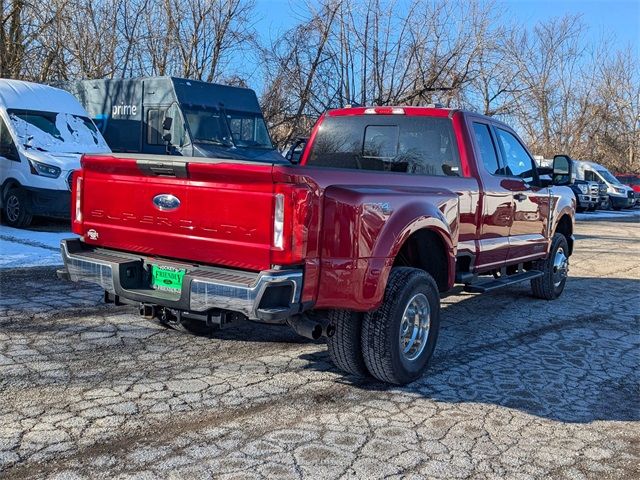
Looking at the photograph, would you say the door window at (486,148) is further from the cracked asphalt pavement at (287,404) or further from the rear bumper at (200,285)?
the rear bumper at (200,285)

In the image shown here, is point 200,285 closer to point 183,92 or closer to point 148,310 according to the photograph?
point 148,310

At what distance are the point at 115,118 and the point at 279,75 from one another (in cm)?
630

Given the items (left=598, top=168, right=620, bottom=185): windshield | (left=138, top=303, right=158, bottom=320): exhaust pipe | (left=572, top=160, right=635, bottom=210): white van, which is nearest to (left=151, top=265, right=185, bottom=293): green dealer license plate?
(left=138, top=303, right=158, bottom=320): exhaust pipe

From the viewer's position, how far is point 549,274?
8.01m

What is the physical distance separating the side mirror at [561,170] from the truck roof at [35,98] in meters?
9.15

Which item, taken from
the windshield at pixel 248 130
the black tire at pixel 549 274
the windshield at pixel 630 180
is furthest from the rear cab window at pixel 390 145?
the windshield at pixel 630 180

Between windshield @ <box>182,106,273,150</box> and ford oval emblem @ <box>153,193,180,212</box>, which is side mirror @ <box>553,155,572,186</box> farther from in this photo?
windshield @ <box>182,106,273,150</box>

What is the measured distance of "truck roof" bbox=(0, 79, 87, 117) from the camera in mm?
12203

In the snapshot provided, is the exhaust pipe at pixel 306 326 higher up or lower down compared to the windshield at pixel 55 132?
lower down

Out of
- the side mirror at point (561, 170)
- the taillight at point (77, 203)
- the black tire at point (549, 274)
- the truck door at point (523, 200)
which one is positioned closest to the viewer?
the taillight at point (77, 203)

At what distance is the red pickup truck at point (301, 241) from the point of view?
12.9 ft

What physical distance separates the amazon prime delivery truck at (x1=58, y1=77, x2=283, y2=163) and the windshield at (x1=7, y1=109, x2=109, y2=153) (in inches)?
58.1

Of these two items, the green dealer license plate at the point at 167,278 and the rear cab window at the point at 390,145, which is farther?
the rear cab window at the point at 390,145

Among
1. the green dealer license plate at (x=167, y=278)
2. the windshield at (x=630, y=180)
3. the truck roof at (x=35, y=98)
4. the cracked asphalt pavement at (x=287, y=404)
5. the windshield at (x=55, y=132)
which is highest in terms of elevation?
the truck roof at (x=35, y=98)
